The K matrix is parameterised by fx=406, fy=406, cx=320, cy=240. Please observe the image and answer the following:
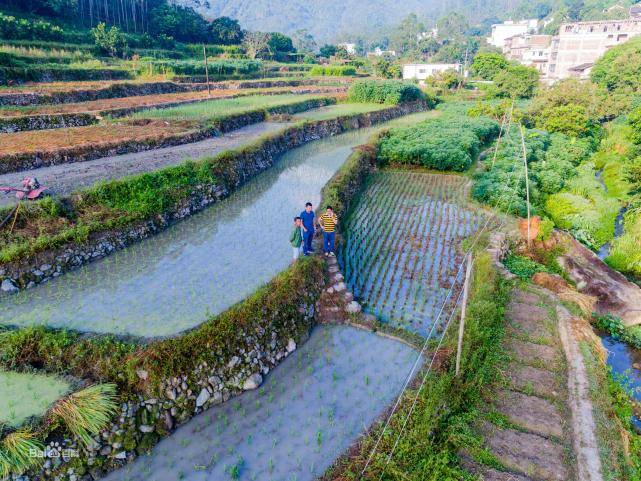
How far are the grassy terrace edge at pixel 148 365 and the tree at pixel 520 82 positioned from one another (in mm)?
42962

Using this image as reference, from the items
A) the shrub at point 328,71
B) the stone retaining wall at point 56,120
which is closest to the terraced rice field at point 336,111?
the stone retaining wall at point 56,120

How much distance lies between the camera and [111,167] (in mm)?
13477

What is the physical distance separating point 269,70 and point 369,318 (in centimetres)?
4302

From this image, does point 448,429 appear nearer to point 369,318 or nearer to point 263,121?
point 369,318

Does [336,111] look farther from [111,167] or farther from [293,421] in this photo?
[293,421]

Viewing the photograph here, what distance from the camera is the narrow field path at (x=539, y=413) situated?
5660 mm

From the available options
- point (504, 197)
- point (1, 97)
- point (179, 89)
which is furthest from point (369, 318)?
point (179, 89)

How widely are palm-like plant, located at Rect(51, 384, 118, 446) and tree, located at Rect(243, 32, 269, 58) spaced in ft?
178

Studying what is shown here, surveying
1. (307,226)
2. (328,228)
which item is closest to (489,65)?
(328,228)

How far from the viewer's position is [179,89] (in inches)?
1194

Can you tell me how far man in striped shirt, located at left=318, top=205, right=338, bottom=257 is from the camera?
9884 mm

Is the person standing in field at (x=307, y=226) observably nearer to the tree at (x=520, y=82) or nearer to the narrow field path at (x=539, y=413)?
the narrow field path at (x=539, y=413)

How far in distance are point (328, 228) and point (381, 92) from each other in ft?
94.2

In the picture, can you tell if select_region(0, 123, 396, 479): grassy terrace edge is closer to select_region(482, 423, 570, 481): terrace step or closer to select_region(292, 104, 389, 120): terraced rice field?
select_region(482, 423, 570, 481): terrace step
